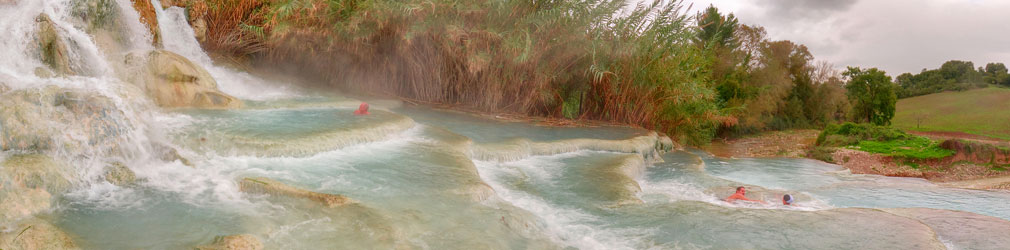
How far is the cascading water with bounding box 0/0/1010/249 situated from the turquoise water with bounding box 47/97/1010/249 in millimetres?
21

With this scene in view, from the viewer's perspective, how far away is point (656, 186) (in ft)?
22.2

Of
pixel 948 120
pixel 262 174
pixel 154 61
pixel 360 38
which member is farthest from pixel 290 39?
pixel 948 120

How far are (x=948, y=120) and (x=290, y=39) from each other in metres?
24.8

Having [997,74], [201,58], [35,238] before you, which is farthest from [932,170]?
[997,74]

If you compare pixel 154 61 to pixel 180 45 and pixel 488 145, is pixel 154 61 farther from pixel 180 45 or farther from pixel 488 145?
pixel 488 145

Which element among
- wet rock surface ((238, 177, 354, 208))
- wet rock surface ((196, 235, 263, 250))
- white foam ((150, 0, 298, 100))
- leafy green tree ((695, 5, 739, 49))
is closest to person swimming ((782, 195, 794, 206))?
wet rock surface ((238, 177, 354, 208))

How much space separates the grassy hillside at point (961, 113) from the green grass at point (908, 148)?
5.41m

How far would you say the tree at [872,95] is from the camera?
24391mm

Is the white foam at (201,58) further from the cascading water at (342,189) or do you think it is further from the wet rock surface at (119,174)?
the wet rock surface at (119,174)

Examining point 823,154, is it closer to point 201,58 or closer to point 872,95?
point 201,58

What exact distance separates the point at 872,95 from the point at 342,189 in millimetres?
27032

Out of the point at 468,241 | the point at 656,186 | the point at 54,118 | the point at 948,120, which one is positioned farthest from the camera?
the point at 948,120

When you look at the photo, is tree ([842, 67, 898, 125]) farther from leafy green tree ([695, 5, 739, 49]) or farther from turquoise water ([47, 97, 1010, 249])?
turquoise water ([47, 97, 1010, 249])

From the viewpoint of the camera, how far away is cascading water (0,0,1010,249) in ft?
12.7
